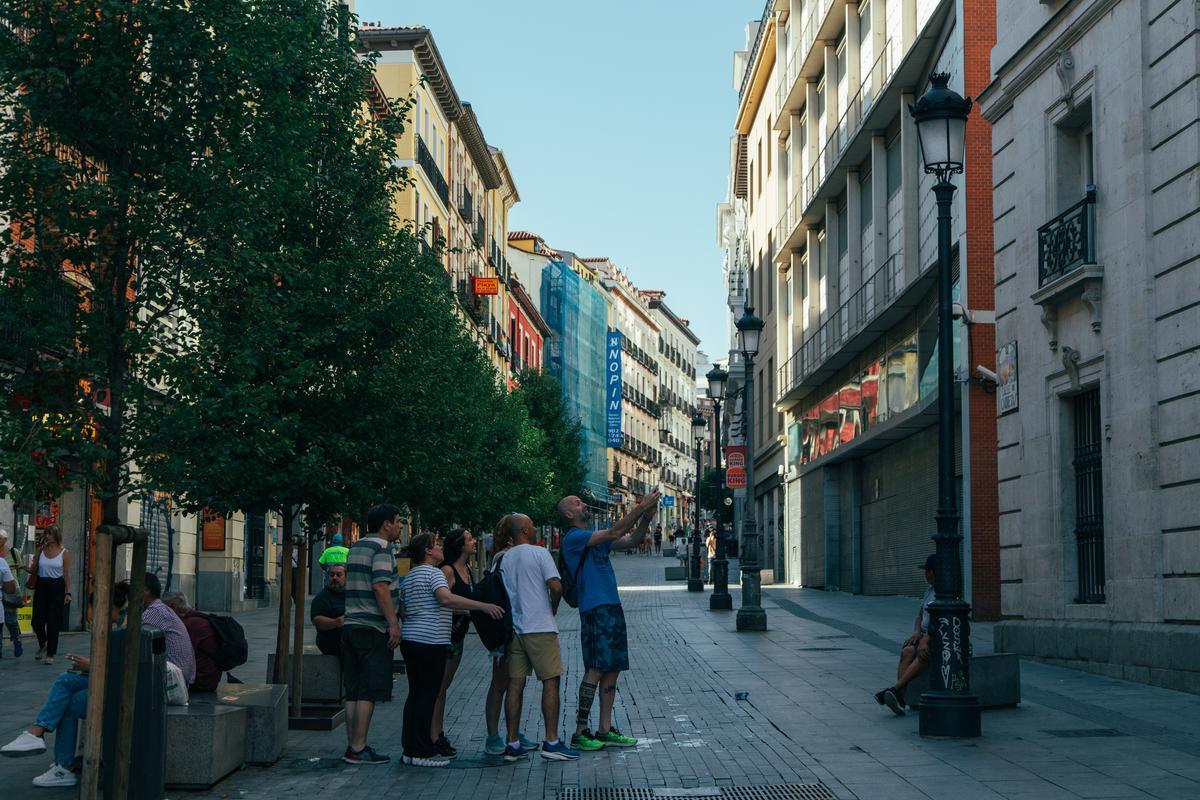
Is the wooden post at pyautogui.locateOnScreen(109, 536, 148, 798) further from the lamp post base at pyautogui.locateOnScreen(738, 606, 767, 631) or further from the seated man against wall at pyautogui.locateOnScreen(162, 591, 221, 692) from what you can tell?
the lamp post base at pyautogui.locateOnScreen(738, 606, 767, 631)

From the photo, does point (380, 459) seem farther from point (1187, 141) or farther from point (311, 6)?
point (1187, 141)

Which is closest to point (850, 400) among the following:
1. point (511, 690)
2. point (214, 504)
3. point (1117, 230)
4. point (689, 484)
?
point (1117, 230)

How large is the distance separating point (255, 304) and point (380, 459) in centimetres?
214

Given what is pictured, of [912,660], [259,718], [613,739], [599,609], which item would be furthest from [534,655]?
[912,660]

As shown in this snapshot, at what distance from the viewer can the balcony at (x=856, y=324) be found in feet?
91.7

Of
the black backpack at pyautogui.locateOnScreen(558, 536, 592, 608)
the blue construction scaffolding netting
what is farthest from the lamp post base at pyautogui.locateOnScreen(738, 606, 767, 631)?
the blue construction scaffolding netting

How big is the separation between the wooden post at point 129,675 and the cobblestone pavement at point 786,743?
1400 millimetres

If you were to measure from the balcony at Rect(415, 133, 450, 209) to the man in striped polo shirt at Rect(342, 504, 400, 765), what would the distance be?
40208 mm

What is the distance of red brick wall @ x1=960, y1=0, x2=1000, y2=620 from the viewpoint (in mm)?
23656

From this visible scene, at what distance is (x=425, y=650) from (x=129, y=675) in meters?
2.86

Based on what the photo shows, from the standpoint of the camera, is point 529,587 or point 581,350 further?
point 581,350

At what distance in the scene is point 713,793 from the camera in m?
9.09

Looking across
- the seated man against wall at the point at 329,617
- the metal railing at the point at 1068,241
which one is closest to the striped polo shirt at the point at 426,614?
the seated man against wall at the point at 329,617

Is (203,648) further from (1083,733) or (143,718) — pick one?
(1083,733)
